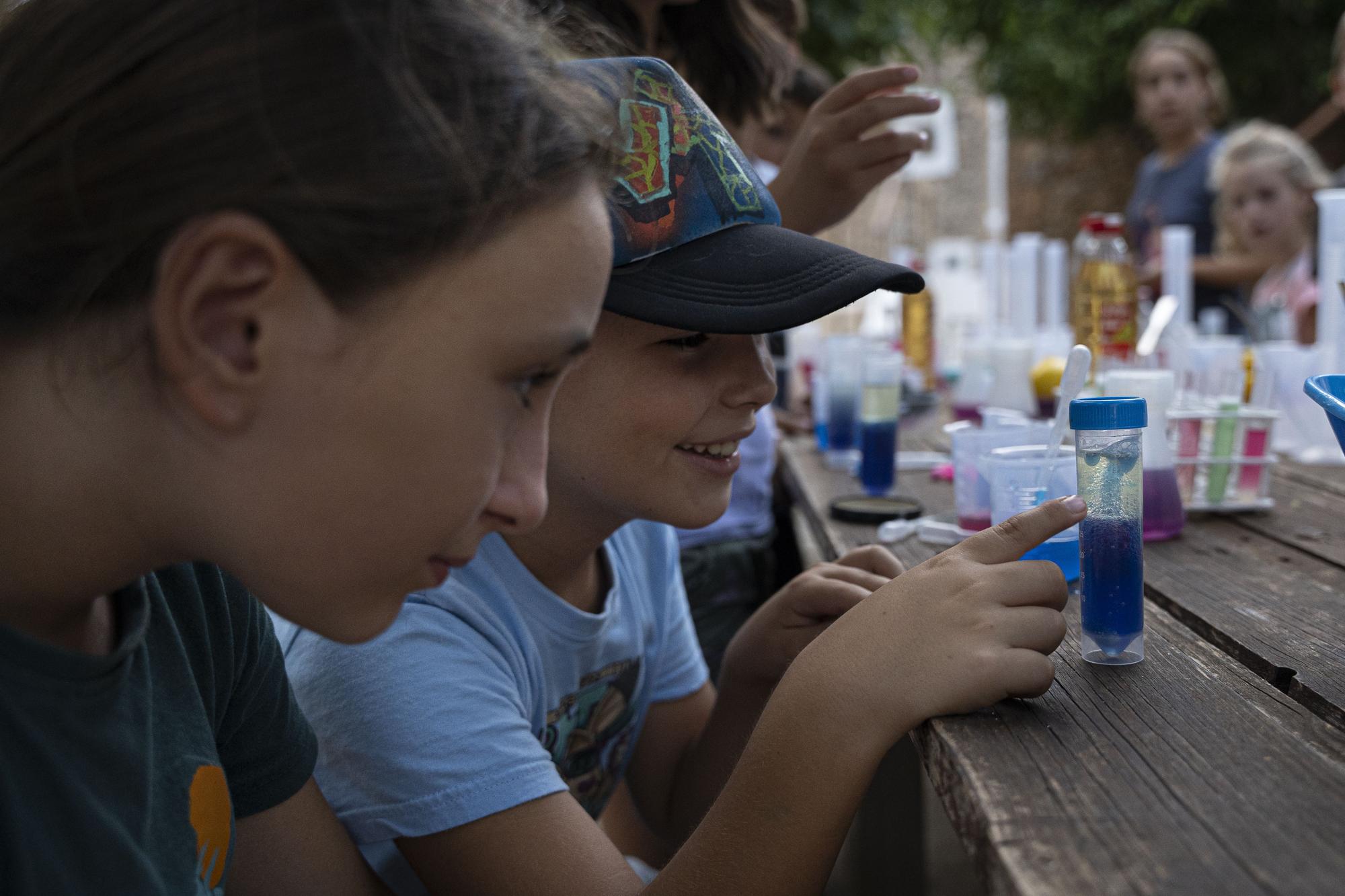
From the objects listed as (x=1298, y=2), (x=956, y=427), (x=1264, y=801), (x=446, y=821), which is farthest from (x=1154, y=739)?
(x=1298, y=2)

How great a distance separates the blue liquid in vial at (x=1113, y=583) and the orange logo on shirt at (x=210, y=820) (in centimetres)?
83

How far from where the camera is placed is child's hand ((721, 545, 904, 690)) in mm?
1424

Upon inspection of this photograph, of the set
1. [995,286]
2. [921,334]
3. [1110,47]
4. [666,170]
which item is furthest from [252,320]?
[1110,47]

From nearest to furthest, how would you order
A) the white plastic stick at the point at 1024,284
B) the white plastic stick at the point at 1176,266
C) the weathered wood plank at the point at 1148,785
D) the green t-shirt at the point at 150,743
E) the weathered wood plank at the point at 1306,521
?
the weathered wood plank at the point at 1148,785, the green t-shirt at the point at 150,743, the weathered wood plank at the point at 1306,521, the white plastic stick at the point at 1176,266, the white plastic stick at the point at 1024,284

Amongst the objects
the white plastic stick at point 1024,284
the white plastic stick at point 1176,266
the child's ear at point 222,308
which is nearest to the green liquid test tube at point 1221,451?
the child's ear at point 222,308

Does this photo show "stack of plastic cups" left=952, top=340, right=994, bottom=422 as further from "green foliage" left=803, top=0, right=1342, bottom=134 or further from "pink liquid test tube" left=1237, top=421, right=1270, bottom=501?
"green foliage" left=803, top=0, right=1342, bottom=134

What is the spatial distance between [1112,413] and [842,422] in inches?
60.0

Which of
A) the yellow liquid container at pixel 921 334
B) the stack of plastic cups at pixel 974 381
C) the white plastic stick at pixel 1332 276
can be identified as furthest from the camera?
the yellow liquid container at pixel 921 334

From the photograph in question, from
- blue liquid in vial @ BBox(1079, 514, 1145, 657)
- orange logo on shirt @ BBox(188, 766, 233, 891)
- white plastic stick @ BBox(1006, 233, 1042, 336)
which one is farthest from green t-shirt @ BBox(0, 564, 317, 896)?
white plastic stick @ BBox(1006, 233, 1042, 336)

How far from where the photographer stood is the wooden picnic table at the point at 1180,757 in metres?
0.73

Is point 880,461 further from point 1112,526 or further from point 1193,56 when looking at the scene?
point 1193,56

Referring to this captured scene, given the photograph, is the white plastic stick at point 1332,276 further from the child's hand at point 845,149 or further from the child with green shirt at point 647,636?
the child with green shirt at point 647,636

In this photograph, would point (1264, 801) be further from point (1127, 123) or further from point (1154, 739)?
point (1127, 123)

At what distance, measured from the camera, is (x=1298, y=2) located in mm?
11219
